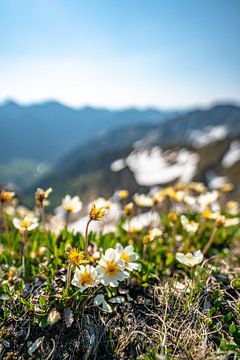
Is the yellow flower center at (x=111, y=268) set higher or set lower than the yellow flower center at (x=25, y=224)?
higher

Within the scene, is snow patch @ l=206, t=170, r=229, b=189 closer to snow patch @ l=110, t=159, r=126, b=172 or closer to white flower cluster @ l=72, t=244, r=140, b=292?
snow patch @ l=110, t=159, r=126, b=172

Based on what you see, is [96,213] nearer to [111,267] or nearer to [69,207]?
[111,267]

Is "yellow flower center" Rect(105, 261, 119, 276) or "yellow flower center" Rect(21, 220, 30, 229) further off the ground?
"yellow flower center" Rect(105, 261, 119, 276)

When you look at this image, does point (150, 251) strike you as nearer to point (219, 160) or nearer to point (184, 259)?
point (184, 259)

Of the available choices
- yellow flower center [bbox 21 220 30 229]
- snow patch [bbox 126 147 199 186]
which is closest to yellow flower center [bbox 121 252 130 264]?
yellow flower center [bbox 21 220 30 229]

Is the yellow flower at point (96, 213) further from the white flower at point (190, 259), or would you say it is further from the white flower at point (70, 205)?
the white flower at point (70, 205)

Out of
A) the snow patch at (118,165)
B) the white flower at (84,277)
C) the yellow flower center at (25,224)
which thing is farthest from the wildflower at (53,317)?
the snow patch at (118,165)
